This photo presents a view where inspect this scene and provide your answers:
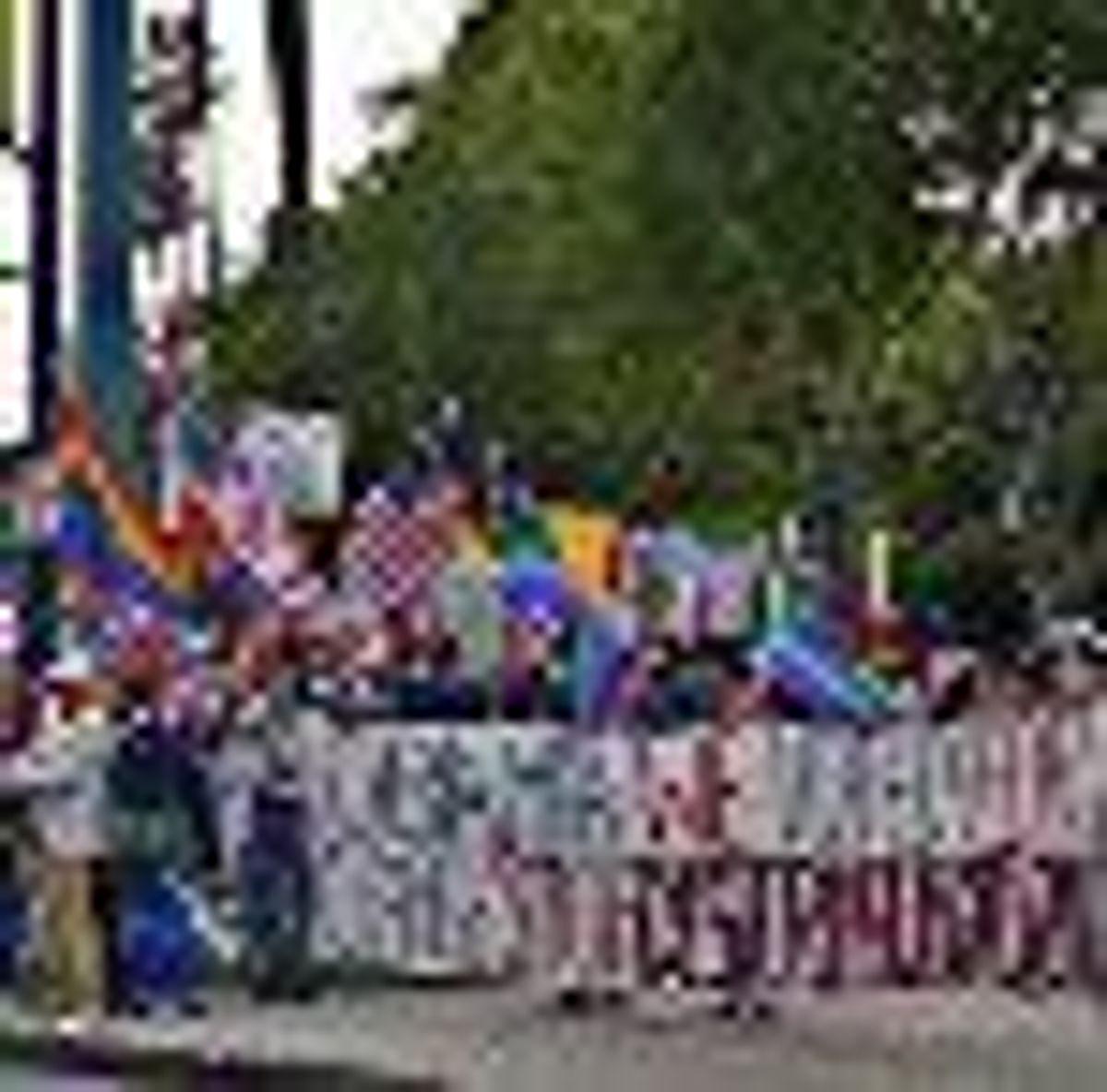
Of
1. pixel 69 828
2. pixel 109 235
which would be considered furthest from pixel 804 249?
pixel 69 828

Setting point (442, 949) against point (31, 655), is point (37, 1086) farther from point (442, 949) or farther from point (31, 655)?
point (31, 655)

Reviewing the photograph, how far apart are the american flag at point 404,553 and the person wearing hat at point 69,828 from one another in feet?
3.74

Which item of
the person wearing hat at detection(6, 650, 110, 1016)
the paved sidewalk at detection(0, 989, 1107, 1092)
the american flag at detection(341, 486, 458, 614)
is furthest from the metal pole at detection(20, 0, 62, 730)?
the paved sidewalk at detection(0, 989, 1107, 1092)

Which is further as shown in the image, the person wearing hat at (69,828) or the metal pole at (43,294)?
the metal pole at (43,294)

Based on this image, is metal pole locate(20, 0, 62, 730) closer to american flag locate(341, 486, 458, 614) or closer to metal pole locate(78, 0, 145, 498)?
metal pole locate(78, 0, 145, 498)

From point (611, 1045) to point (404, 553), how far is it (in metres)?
2.88

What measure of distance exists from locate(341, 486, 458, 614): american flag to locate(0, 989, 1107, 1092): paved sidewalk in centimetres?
152

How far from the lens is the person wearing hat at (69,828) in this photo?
76.7 ft

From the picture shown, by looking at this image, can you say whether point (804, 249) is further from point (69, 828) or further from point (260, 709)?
point (69, 828)

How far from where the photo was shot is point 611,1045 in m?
22.1

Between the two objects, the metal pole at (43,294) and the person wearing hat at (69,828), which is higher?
the metal pole at (43,294)

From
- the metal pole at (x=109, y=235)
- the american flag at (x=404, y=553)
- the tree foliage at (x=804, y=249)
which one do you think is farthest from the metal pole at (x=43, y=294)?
the tree foliage at (x=804, y=249)

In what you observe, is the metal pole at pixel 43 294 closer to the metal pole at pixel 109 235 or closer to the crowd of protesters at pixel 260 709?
the metal pole at pixel 109 235

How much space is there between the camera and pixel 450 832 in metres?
23.8
